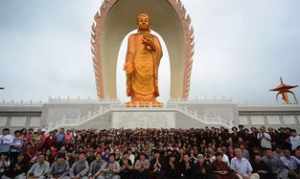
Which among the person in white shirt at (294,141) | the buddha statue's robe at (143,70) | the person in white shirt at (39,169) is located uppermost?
the buddha statue's robe at (143,70)

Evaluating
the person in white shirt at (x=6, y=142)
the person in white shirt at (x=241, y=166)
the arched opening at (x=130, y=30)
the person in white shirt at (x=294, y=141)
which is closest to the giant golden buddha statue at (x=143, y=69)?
the arched opening at (x=130, y=30)

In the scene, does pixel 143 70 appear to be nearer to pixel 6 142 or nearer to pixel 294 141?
pixel 6 142

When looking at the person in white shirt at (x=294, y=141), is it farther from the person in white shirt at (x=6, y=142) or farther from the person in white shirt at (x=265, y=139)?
the person in white shirt at (x=6, y=142)

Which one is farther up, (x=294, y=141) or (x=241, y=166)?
(x=294, y=141)

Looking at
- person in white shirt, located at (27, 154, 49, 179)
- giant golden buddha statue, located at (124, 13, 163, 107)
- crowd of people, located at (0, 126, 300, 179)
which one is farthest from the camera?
giant golden buddha statue, located at (124, 13, 163, 107)

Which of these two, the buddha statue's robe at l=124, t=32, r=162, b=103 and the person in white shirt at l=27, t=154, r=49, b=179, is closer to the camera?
the person in white shirt at l=27, t=154, r=49, b=179

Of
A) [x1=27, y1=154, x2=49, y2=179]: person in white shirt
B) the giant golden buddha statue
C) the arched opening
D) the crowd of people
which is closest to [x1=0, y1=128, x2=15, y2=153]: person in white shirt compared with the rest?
the crowd of people

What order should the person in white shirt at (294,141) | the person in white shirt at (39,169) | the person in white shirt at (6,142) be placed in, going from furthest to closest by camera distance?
1. the person in white shirt at (294,141)
2. the person in white shirt at (6,142)
3. the person in white shirt at (39,169)

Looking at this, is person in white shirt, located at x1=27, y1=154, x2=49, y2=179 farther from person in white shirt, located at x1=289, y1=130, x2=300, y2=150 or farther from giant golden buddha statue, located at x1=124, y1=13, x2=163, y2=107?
giant golden buddha statue, located at x1=124, y1=13, x2=163, y2=107

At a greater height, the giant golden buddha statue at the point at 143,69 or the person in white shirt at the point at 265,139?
the giant golden buddha statue at the point at 143,69

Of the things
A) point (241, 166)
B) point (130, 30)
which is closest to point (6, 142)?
point (241, 166)

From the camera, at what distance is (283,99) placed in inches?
1195

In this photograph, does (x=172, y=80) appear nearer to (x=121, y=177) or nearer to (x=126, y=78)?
(x=126, y=78)

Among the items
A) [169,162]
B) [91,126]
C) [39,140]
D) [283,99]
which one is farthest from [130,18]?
[169,162]
